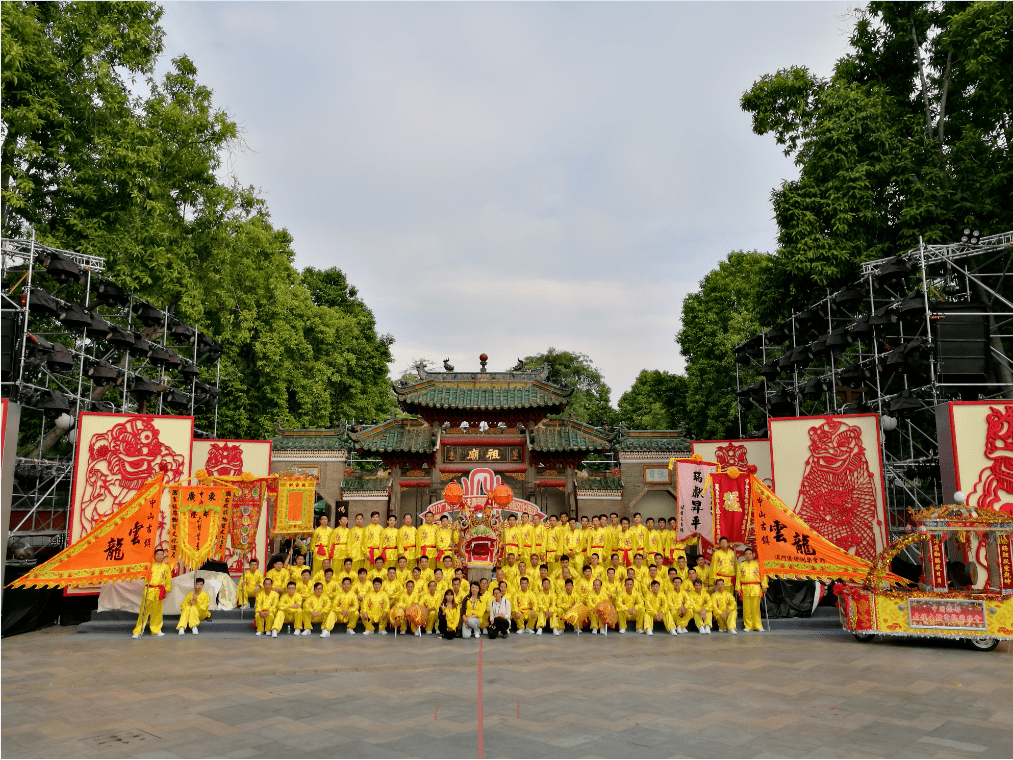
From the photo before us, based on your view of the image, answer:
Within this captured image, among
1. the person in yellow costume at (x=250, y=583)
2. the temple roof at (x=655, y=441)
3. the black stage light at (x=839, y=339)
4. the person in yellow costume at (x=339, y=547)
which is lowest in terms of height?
the person in yellow costume at (x=250, y=583)

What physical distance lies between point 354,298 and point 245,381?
978 cm

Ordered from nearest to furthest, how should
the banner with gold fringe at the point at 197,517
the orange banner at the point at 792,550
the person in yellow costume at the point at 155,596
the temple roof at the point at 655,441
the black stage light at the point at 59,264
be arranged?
the orange banner at the point at 792,550 → the person in yellow costume at the point at 155,596 → the banner with gold fringe at the point at 197,517 → the black stage light at the point at 59,264 → the temple roof at the point at 655,441

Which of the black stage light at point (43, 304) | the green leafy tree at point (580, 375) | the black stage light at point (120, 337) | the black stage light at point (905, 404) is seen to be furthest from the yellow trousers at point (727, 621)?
the green leafy tree at point (580, 375)

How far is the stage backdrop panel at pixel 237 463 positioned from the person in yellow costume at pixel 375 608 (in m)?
3.01

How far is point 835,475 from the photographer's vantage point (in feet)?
35.8

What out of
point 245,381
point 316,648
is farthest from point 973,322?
point 245,381

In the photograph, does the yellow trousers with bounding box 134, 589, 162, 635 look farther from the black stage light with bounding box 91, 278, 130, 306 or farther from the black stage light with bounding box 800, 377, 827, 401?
the black stage light with bounding box 800, 377, 827, 401

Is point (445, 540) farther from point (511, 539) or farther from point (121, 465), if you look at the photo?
point (121, 465)

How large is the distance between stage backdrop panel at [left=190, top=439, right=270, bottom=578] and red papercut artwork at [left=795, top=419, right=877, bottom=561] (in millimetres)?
8993

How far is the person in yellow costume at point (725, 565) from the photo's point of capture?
9.84m

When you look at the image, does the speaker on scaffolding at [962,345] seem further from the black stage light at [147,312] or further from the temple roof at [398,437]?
the black stage light at [147,312]

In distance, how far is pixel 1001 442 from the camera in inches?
379

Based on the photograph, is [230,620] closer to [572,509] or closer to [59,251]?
[59,251]

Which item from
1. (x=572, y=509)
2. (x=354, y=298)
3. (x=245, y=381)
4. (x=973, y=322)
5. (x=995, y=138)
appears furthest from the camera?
(x=354, y=298)
